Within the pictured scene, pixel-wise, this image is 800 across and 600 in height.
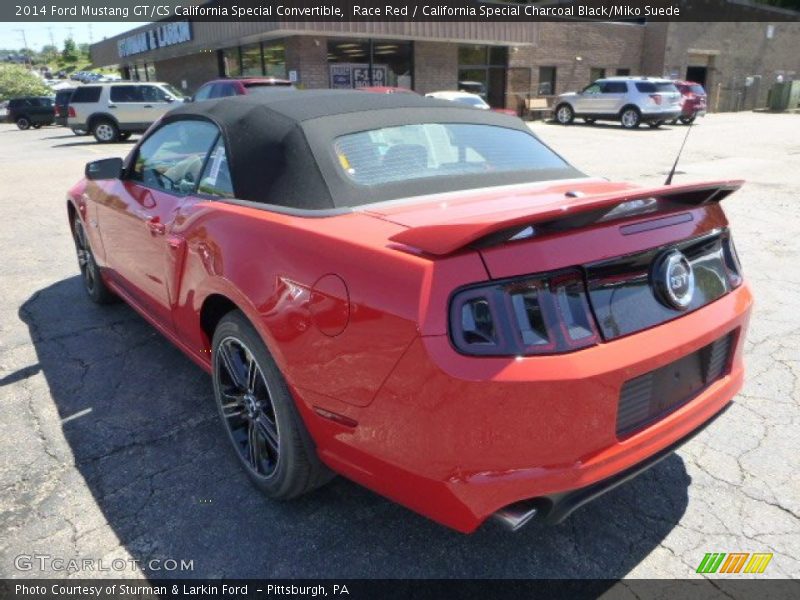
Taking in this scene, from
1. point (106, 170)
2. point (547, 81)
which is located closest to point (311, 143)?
point (106, 170)

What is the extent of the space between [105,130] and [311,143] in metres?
19.8

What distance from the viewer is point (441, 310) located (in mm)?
1692

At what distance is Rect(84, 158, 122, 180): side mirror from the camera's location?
3734 millimetres

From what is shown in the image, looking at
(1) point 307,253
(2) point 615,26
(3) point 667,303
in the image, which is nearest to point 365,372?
(1) point 307,253

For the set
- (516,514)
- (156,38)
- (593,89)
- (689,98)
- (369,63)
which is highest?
(156,38)

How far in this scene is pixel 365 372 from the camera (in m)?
1.86

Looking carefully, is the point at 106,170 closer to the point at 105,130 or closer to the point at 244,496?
the point at 244,496

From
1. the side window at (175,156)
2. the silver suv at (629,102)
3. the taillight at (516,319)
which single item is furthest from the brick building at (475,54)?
the taillight at (516,319)

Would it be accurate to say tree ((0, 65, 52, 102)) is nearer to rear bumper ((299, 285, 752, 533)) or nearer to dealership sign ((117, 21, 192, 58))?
dealership sign ((117, 21, 192, 58))

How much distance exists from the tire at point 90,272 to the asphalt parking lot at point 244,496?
0.29 m

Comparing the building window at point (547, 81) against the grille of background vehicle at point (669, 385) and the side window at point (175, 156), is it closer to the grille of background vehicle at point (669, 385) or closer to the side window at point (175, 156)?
the side window at point (175, 156)

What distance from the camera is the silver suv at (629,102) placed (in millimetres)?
22219

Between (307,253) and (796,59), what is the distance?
47.8 metres

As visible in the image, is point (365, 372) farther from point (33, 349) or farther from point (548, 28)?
point (548, 28)
